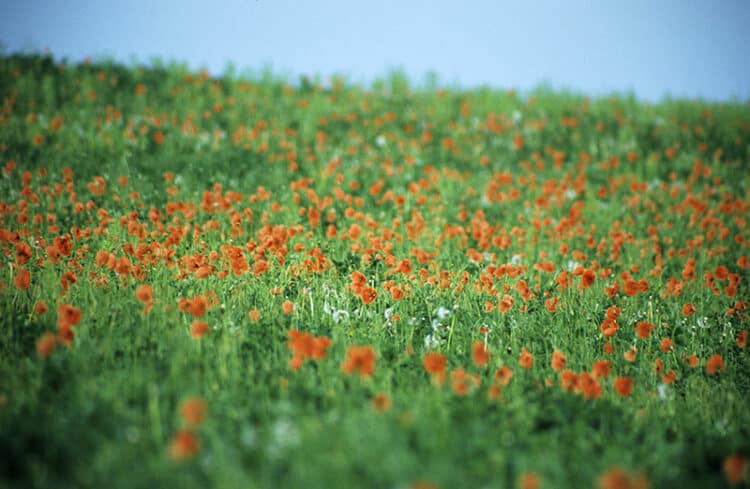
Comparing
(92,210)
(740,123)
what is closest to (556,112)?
(740,123)

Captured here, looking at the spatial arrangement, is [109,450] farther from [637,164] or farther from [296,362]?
[637,164]

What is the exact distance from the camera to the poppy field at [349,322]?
201cm

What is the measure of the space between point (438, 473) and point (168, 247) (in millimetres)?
3022

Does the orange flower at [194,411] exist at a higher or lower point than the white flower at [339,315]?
higher

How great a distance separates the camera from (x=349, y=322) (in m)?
3.61

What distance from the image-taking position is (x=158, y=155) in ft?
26.1

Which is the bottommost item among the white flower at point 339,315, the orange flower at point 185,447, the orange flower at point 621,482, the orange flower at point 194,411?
the white flower at point 339,315

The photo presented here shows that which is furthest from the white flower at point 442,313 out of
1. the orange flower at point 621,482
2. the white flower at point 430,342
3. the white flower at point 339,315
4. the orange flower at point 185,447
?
the orange flower at point 185,447

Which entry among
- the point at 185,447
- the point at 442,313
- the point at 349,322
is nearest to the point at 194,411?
the point at 185,447

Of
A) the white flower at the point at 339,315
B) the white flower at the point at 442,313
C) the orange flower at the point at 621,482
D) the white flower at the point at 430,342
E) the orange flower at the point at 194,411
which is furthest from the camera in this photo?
the white flower at the point at 442,313

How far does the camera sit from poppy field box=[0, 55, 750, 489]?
6.59ft

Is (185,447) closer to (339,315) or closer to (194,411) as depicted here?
(194,411)

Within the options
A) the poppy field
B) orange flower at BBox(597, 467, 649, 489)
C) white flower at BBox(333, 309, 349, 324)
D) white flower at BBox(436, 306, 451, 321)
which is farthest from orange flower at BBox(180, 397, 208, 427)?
white flower at BBox(436, 306, 451, 321)

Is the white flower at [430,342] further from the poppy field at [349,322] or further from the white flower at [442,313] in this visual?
the white flower at [442,313]
